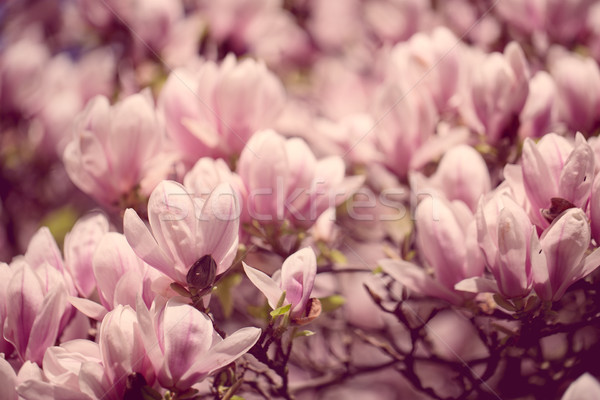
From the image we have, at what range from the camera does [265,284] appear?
0.67 m

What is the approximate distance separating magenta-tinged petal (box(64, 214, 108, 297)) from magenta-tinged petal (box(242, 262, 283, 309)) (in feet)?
0.80

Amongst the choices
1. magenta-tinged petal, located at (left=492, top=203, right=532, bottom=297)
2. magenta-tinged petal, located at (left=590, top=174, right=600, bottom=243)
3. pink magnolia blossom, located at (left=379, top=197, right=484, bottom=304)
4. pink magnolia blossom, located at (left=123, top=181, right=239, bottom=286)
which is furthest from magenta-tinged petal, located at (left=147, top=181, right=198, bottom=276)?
magenta-tinged petal, located at (left=590, top=174, right=600, bottom=243)

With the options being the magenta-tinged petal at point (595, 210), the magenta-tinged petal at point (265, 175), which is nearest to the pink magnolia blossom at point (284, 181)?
the magenta-tinged petal at point (265, 175)

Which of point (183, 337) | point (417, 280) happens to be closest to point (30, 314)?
point (183, 337)

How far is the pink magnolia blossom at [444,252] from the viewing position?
2.42 ft

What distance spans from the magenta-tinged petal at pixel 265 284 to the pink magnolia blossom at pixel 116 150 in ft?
0.92

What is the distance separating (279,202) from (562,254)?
1.20 ft

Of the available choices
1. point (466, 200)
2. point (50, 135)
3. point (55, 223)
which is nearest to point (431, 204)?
point (466, 200)

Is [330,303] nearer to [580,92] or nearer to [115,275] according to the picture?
[115,275]

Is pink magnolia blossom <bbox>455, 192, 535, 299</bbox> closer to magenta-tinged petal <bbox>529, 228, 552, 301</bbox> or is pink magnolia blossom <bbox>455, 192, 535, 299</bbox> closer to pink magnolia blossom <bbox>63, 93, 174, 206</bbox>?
magenta-tinged petal <bbox>529, 228, 552, 301</bbox>

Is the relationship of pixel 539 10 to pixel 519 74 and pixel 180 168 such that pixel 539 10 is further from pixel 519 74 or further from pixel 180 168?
pixel 180 168

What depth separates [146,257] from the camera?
2.24 feet

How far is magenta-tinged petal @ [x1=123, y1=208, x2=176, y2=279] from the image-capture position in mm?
666

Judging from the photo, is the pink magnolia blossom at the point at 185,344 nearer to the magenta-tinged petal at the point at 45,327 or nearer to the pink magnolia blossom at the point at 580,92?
the magenta-tinged petal at the point at 45,327
